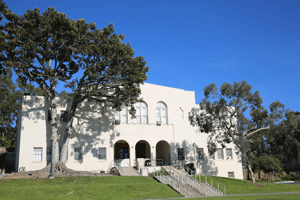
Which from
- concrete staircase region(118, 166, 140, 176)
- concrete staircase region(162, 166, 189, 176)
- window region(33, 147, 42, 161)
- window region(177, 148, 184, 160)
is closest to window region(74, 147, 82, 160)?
window region(33, 147, 42, 161)

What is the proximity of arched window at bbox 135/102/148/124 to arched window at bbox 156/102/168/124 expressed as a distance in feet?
5.18

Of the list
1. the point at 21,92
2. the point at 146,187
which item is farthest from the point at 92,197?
the point at 21,92

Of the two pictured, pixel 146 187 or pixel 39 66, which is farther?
pixel 39 66

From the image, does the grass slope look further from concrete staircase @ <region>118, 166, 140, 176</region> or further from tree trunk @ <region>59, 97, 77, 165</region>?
concrete staircase @ <region>118, 166, 140, 176</region>

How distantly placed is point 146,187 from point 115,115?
1090 cm

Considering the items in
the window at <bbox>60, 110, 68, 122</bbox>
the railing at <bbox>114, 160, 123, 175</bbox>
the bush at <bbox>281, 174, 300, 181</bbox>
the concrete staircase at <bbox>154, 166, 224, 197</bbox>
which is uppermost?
the window at <bbox>60, 110, 68, 122</bbox>

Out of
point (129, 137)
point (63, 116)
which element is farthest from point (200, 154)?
point (63, 116)

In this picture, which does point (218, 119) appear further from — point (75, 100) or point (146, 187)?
point (75, 100)

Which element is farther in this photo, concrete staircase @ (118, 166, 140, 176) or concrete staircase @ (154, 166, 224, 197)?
concrete staircase @ (118, 166, 140, 176)

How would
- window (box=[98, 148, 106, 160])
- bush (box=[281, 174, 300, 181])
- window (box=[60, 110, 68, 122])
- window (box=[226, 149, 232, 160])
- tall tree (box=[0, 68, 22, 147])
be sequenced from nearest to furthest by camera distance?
1. window (box=[60, 110, 68, 122])
2. window (box=[98, 148, 106, 160])
3. window (box=[226, 149, 232, 160])
4. tall tree (box=[0, 68, 22, 147])
5. bush (box=[281, 174, 300, 181])

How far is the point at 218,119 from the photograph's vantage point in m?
29.5

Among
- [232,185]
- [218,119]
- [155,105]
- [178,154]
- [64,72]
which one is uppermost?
[64,72]

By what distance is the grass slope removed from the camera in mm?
16000

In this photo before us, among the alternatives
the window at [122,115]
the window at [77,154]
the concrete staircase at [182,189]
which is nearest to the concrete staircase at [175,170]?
the concrete staircase at [182,189]
